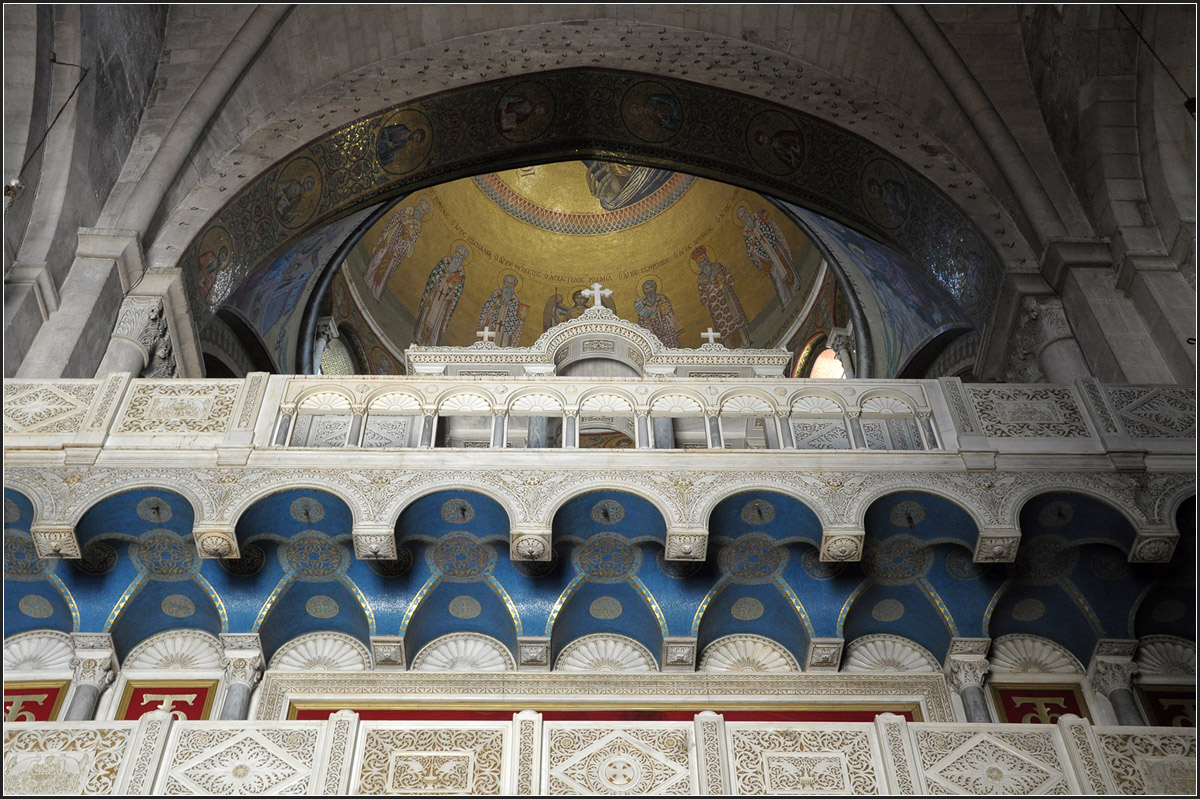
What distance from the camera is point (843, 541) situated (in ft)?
28.4

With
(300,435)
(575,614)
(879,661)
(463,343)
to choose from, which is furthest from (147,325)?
(463,343)

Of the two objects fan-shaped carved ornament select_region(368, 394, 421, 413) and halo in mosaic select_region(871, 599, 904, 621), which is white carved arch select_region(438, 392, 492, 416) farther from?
halo in mosaic select_region(871, 599, 904, 621)

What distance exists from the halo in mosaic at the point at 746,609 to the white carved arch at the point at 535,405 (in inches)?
85.2

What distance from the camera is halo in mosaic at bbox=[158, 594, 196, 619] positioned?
9188mm

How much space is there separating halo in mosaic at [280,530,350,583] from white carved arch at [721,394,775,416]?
11.1 ft

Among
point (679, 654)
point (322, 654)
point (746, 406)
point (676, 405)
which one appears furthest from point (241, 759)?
point (746, 406)

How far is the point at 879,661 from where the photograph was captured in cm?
939

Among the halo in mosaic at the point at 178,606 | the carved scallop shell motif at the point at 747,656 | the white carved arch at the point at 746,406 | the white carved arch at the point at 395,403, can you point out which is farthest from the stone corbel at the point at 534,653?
the halo in mosaic at the point at 178,606

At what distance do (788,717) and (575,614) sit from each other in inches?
72.3

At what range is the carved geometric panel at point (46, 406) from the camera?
9.12m

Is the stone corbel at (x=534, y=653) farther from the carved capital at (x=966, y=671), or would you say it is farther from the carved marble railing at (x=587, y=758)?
the carved capital at (x=966, y=671)

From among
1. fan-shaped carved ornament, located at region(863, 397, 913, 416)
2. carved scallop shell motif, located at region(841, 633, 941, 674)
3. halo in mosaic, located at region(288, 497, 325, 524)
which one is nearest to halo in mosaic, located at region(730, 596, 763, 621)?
carved scallop shell motif, located at region(841, 633, 941, 674)

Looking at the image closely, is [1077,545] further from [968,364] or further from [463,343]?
[463,343]

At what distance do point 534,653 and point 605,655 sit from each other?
605 mm
